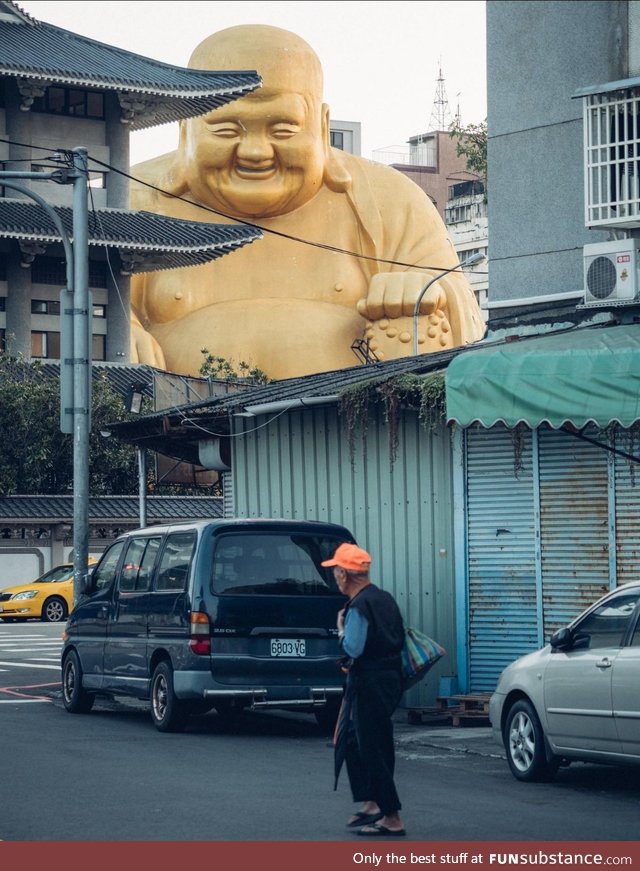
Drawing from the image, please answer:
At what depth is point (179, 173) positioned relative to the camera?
52000 millimetres

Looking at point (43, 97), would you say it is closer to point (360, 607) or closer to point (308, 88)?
point (308, 88)

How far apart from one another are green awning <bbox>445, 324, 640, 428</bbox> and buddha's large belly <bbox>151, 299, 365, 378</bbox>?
35.9 metres

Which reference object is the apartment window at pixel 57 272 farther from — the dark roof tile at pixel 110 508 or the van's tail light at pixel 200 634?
the van's tail light at pixel 200 634

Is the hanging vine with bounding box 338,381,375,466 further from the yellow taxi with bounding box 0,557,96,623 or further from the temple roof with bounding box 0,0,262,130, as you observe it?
the temple roof with bounding box 0,0,262,130

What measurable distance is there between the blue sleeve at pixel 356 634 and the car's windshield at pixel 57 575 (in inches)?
1175

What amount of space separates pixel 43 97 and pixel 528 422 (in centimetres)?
3829

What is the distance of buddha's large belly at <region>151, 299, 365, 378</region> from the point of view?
50594 mm

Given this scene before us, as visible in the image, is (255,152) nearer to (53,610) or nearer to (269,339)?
(269,339)

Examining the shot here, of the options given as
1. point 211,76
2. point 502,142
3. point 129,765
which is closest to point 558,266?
point 502,142

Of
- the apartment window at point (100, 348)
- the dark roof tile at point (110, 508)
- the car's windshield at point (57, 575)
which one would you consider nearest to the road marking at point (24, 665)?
the car's windshield at point (57, 575)

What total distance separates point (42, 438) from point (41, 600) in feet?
20.6

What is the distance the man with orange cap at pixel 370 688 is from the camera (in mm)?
9062

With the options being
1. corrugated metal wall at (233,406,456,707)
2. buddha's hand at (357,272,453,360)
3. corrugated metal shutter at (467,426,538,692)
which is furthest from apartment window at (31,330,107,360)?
corrugated metal shutter at (467,426,538,692)

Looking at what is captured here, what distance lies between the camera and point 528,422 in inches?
546
